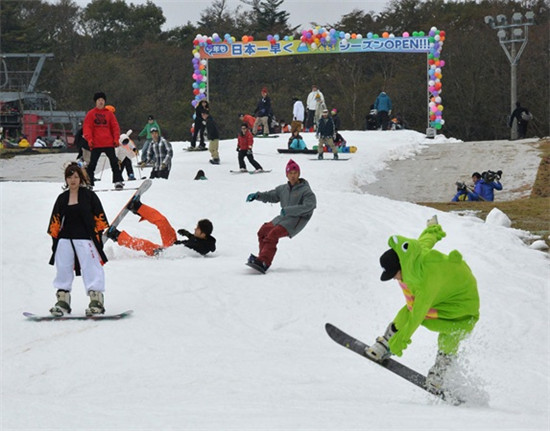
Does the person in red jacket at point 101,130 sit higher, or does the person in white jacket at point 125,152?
the person in red jacket at point 101,130

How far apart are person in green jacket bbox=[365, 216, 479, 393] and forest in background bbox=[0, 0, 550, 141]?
A: 37.2 metres

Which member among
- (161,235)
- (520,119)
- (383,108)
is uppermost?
(383,108)

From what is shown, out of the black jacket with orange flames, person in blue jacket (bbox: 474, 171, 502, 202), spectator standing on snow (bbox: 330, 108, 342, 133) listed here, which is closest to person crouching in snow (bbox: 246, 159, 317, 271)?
the black jacket with orange flames

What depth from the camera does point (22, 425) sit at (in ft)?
18.9

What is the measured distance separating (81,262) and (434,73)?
2410 cm

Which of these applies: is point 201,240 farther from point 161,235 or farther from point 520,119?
point 520,119

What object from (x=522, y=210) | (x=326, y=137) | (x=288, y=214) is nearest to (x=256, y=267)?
(x=288, y=214)

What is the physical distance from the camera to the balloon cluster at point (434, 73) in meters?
31.2

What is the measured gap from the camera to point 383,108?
32625 millimetres

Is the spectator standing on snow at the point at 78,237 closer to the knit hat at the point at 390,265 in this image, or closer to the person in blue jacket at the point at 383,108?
the knit hat at the point at 390,265

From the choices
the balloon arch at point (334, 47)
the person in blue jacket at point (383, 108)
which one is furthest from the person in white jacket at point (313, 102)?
the person in blue jacket at point (383, 108)

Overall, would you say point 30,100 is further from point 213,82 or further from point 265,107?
point 265,107

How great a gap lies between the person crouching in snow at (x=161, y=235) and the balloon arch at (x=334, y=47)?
62.2 feet

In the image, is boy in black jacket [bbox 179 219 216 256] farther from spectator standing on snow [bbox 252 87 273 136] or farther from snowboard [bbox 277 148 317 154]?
spectator standing on snow [bbox 252 87 273 136]
